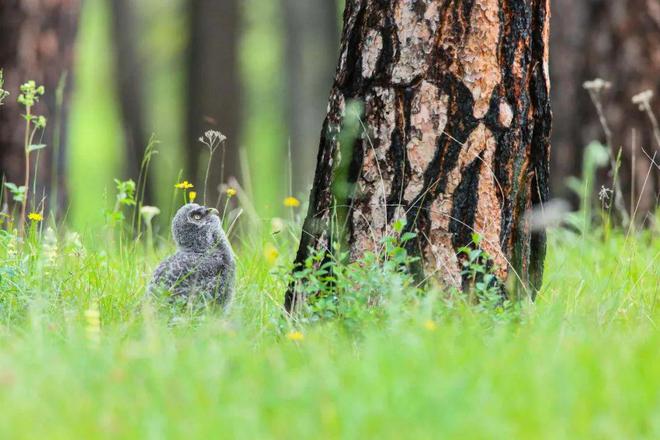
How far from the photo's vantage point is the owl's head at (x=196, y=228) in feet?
16.7

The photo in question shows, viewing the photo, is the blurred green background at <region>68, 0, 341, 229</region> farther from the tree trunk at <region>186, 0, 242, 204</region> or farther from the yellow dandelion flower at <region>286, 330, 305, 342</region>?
the yellow dandelion flower at <region>286, 330, 305, 342</region>

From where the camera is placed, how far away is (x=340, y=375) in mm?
3205

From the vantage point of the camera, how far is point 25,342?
3.75 metres

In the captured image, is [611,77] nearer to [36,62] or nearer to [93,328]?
[36,62]

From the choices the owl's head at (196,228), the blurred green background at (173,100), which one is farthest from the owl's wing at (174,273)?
the blurred green background at (173,100)

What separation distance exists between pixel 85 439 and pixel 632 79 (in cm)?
660

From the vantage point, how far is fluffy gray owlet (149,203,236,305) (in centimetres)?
489

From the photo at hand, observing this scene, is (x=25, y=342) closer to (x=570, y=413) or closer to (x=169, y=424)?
(x=169, y=424)

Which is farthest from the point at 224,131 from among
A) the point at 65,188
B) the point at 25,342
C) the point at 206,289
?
the point at 25,342

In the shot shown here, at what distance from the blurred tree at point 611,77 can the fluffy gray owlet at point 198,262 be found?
3918 mm

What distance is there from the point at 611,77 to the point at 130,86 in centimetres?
1188

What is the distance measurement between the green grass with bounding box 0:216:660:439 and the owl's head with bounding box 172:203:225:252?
62 centimetres

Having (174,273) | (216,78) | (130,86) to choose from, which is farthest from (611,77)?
(130,86)

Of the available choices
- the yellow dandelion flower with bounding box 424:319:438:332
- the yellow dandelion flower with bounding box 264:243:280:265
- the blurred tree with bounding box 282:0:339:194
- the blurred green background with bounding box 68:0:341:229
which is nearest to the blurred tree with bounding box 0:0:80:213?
the yellow dandelion flower with bounding box 264:243:280:265
